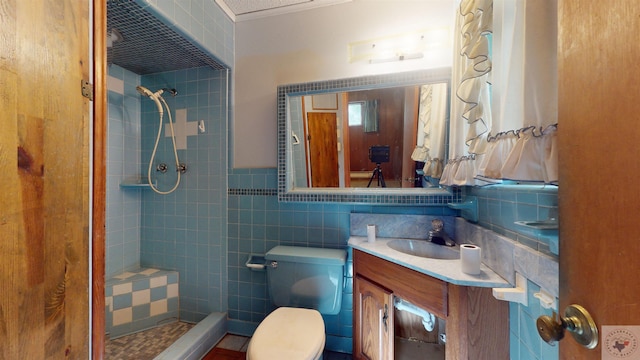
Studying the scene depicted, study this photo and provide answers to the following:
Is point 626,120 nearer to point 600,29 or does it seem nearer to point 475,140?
point 600,29

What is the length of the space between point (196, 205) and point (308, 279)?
3.50 ft

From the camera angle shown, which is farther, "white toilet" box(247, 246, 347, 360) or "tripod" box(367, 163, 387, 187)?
"tripod" box(367, 163, 387, 187)

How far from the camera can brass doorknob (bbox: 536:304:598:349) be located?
377 mm

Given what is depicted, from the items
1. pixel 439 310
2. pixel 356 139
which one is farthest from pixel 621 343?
pixel 356 139

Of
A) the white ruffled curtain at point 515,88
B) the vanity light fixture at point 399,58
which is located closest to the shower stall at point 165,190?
the vanity light fixture at point 399,58

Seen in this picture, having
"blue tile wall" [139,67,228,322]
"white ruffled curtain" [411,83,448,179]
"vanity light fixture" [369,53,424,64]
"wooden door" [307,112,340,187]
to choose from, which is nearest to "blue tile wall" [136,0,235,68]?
"blue tile wall" [139,67,228,322]

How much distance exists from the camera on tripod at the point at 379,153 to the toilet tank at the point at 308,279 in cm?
64

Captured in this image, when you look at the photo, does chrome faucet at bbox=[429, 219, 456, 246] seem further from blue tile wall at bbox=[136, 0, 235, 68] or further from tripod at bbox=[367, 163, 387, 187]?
blue tile wall at bbox=[136, 0, 235, 68]

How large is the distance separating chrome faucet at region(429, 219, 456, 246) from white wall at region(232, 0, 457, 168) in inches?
37.2

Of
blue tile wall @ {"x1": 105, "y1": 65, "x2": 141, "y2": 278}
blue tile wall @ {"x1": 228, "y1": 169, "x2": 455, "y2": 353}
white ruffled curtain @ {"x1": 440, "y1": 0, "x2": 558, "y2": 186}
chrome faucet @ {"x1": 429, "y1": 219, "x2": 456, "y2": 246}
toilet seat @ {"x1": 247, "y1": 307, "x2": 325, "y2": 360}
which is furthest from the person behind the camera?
blue tile wall @ {"x1": 105, "y1": 65, "x2": 141, "y2": 278}

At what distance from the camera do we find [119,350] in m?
1.52

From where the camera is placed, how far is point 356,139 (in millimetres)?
1514

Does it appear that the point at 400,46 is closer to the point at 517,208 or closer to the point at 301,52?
the point at 301,52

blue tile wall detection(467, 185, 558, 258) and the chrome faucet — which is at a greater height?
blue tile wall detection(467, 185, 558, 258)
